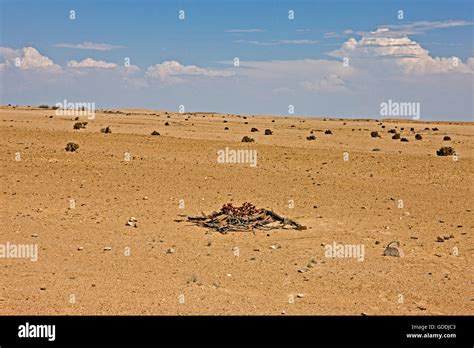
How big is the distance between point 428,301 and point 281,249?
348 centimetres

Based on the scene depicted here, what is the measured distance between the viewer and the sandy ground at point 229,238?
8391 mm

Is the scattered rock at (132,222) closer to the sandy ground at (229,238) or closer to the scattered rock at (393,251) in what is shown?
the sandy ground at (229,238)

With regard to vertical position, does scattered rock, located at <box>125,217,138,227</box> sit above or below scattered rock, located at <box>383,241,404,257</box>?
above

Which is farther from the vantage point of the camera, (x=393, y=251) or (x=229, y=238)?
(x=229, y=238)

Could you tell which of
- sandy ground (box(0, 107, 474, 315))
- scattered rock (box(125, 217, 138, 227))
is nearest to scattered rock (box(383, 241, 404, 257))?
sandy ground (box(0, 107, 474, 315))

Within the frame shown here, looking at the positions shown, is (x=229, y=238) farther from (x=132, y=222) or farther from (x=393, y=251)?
(x=393, y=251)

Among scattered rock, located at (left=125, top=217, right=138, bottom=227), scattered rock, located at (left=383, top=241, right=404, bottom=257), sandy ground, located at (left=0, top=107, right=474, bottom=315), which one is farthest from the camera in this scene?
scattered rock, located at (left=125, top=217, right=138, bottom=227)

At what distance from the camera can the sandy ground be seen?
8.39m

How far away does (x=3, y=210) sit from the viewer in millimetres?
14297

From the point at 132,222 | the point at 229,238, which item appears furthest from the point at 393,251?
the point at 132,222

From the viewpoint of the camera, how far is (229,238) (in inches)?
477

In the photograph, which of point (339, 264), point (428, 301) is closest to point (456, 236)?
point (339, 264)

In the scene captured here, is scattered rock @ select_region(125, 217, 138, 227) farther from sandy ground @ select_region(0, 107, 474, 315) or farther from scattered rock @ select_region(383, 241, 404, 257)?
scattered rock @ select_region(383, 241, 404, 257)
